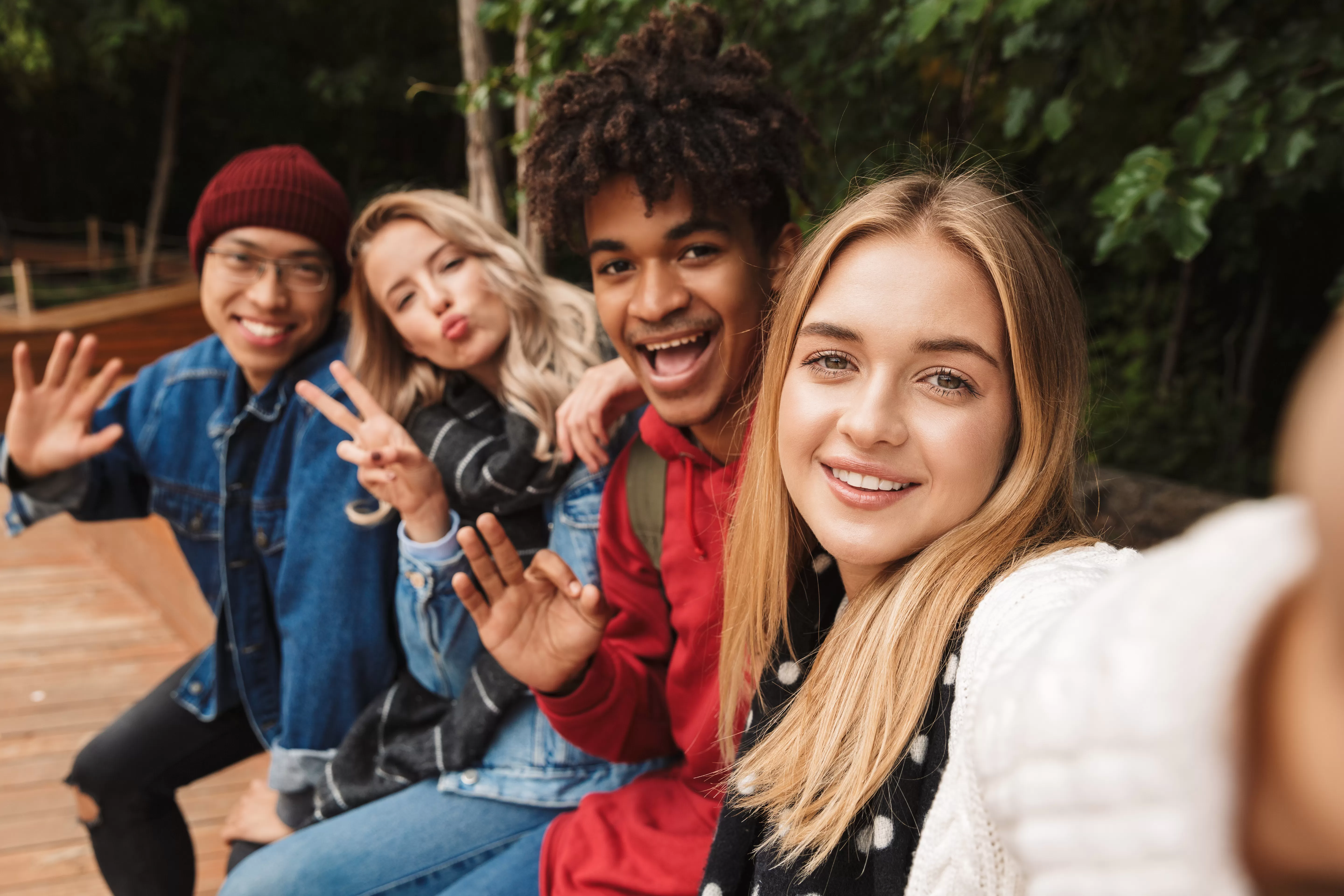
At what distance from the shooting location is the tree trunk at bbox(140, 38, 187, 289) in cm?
1130

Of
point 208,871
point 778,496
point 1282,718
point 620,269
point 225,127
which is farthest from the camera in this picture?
point 225,127

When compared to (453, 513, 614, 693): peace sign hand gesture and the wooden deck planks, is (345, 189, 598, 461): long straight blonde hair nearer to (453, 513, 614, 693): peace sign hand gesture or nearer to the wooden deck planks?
(453, 513, 614, 693): peace sign hand gesture

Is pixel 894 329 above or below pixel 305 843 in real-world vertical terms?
above

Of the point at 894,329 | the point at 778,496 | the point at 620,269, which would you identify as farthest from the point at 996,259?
the point at 620,269

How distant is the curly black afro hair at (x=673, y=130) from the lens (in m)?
1.46

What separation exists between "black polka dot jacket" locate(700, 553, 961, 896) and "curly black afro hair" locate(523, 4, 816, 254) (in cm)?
63

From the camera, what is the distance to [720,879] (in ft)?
3.63

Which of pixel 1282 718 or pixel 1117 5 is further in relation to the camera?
pixel 1117 5

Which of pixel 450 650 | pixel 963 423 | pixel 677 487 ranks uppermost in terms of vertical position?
pixel 963 423

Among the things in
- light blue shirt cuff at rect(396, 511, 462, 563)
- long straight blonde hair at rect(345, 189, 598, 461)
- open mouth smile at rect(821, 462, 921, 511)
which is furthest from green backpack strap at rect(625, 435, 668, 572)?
open mouth smile at rect(821, 462, 921, 511)

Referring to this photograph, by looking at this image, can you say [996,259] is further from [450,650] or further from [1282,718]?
[450,650]

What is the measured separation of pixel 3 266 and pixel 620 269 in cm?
1381

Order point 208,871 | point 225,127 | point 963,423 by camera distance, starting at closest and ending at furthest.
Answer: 1. point 963,423
2. point 208,871
3. point 225,127

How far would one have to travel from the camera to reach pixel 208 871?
254 centimetres
